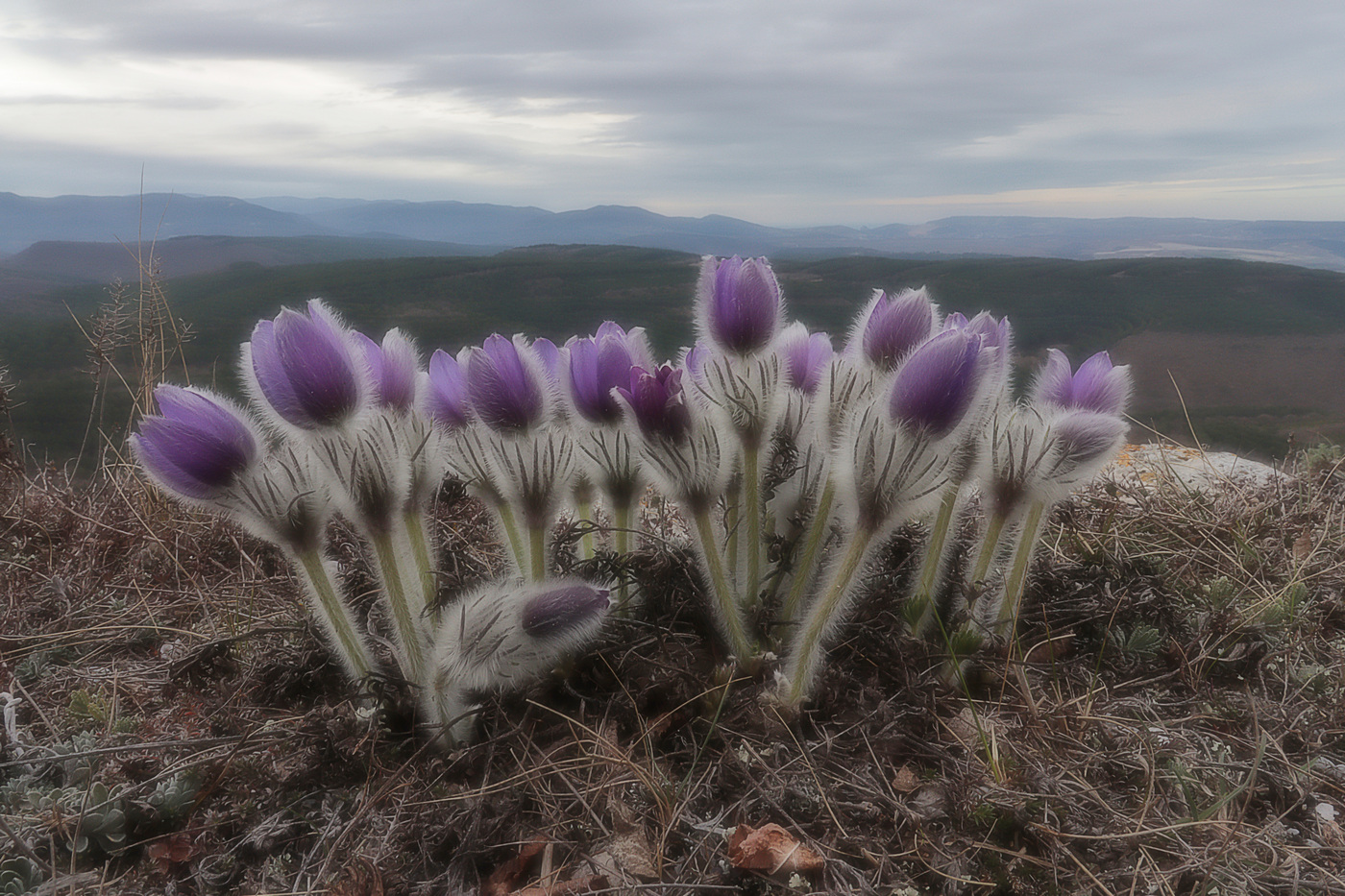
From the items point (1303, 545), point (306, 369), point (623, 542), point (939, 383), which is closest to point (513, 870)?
point (623, 542)

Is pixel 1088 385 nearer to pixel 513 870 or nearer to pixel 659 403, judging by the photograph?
pixel 659 403

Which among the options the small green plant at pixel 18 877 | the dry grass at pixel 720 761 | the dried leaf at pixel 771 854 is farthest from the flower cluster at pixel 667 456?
the small green plant at pixel 18 877

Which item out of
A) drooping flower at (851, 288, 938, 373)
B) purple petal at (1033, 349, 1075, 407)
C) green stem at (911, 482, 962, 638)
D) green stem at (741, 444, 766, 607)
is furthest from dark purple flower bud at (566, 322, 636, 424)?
purple petal at (1033, 349, 1075, 407)

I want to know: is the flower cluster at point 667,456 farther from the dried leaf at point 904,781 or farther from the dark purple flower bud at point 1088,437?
the dried leaf at point 904,781

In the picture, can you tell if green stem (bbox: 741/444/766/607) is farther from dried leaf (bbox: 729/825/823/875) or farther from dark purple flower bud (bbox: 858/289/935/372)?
dried leaf (bbox: 729/825/823/875)

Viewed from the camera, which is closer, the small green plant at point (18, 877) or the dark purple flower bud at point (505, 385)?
the small green plant at point (18, 877)

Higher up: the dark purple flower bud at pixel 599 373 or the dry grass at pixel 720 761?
the dark purple flower bud at pixel 599 373
